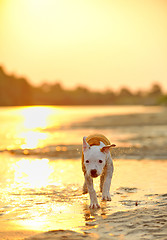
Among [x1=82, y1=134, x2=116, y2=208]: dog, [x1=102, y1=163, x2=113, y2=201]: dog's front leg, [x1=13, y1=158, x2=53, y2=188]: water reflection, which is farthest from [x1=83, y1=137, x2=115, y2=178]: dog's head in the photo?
[x1=13, y1=158, x2=53, y2=188]: water reflection

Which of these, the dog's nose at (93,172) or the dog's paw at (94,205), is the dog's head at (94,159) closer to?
the dog's nose at (93,172)

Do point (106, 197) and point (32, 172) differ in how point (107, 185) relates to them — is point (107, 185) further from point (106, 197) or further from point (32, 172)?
point (32, 172)

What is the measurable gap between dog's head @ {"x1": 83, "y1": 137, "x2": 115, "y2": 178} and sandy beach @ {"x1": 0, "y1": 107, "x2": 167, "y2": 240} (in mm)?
672

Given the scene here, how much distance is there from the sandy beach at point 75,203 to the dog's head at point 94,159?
2.21ft

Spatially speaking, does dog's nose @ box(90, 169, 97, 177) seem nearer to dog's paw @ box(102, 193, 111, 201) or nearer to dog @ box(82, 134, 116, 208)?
dog @ box(82, 134, 116, 208)

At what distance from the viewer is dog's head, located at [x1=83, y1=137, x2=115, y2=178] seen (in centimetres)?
720

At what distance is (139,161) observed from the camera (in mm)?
13234

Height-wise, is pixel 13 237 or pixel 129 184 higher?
pixel 129 184

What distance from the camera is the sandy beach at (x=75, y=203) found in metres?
5.77

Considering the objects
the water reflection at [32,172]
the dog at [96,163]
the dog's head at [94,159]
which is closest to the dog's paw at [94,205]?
the dog at [96,163]

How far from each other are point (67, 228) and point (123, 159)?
7913mm

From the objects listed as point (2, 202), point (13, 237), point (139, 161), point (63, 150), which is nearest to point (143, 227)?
point (13, 237)

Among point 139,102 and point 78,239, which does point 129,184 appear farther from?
point 139,102

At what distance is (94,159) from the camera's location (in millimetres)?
7305
